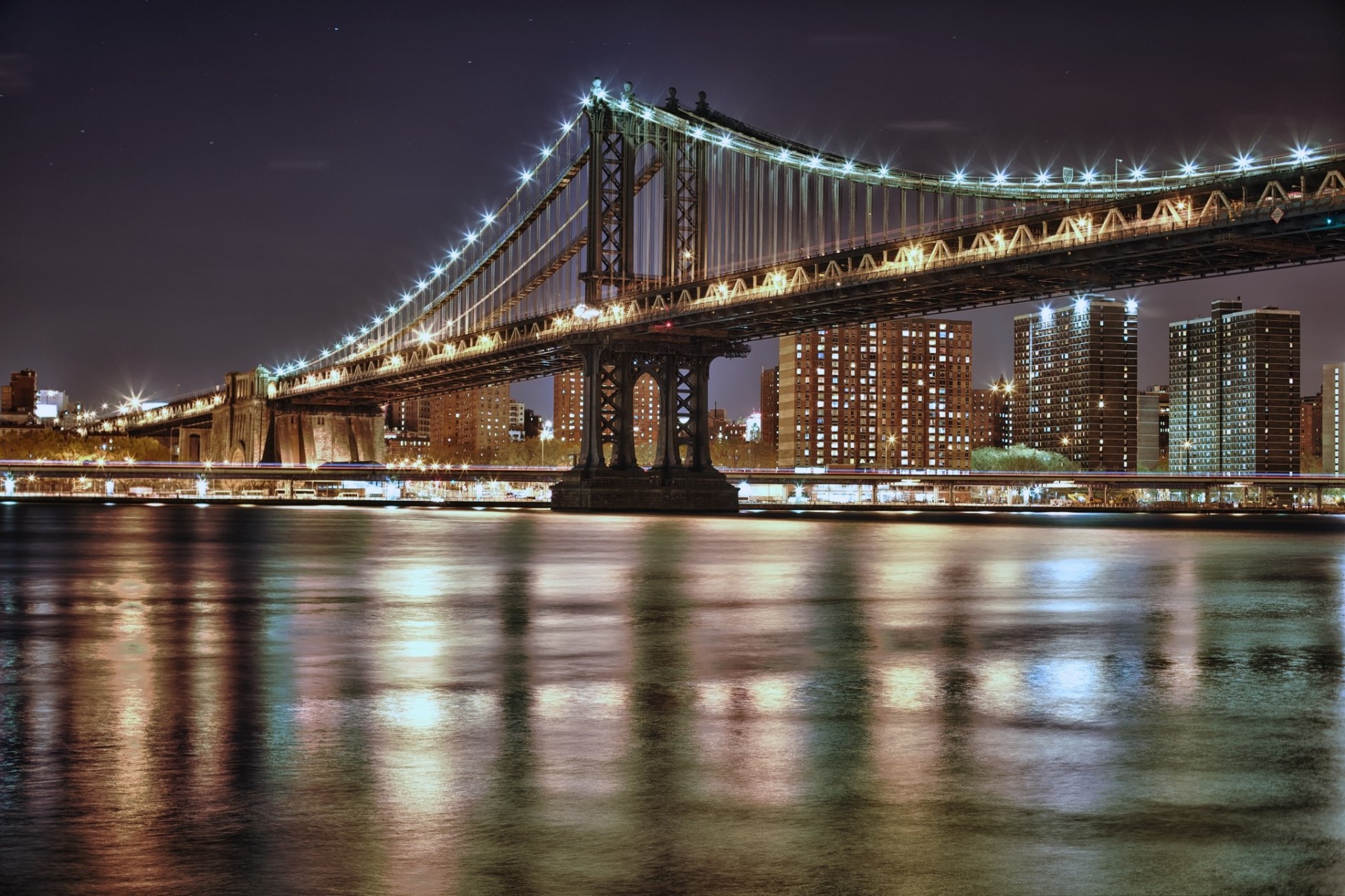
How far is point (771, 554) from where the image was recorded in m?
39.2

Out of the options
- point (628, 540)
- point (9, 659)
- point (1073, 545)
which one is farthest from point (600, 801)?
point (1073, 545)

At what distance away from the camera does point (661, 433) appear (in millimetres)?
97312

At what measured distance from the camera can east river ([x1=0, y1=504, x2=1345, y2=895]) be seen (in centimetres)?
712

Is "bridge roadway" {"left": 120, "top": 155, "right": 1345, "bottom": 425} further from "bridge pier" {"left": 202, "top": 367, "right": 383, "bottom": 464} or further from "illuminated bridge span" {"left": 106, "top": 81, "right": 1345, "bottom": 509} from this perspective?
"bridge pier" {"left": 202, "top": 367, "right": 383, "bottom": 464}

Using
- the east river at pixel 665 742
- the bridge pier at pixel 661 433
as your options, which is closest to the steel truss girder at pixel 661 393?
the bridge pier at pixel 661 433

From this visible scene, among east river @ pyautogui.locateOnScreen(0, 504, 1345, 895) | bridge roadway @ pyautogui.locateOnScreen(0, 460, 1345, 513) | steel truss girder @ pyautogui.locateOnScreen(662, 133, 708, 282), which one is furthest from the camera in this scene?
bridge roadway @ pyautogui.locateOnScreen(0, 460, 1345, 513)

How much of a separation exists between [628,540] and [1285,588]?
24.1 meters

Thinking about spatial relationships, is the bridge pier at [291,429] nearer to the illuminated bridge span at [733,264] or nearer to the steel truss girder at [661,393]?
the illuminated bridge span at [733,264]

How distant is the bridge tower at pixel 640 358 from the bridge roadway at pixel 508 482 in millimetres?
22158

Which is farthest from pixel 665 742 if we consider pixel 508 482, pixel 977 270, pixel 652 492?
pixel 508 482

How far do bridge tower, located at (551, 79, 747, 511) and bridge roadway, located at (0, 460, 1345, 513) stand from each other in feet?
72.7

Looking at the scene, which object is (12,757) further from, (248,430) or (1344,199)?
(248,430)

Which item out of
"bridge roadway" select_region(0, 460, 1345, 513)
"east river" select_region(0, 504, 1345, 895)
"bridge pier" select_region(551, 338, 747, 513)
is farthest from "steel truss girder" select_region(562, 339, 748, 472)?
"east river" select_region(0, 504, 1345, 895)

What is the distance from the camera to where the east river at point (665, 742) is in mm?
7121
